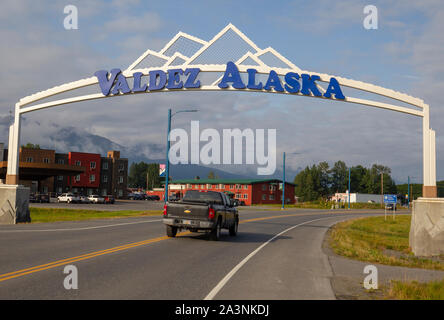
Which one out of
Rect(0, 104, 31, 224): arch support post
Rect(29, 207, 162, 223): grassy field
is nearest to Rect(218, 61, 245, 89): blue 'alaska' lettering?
Rect(0, 104, 31, 224): arch support post

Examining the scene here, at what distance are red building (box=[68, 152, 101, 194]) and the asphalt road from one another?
83184mm

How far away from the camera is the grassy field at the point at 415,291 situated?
26.2 ft

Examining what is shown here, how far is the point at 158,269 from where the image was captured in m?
10.1

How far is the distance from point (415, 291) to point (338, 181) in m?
190

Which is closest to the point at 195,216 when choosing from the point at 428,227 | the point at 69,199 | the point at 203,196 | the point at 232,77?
the point at 203,196

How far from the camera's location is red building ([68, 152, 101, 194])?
96062mm

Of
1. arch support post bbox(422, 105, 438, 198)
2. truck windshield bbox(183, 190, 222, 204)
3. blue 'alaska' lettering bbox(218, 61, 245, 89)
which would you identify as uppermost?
blue 'alaska' lettering bbox(218, 61, 245, 89)

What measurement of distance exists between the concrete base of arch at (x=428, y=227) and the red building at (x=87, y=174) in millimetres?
87831

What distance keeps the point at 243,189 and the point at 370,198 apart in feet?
165

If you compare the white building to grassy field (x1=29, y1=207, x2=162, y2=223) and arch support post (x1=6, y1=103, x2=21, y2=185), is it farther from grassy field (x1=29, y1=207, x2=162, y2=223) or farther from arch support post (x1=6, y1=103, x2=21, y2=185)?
arch support post (x1=6, y1=103, x2=21, y2=185)

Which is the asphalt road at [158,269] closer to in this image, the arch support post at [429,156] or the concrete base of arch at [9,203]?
the arch support post at [429,156]

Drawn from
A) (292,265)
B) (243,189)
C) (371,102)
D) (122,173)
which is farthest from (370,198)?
(292,265)
